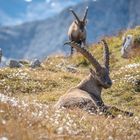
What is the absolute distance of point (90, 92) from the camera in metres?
17.1

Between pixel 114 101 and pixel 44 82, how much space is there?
11.4 ft

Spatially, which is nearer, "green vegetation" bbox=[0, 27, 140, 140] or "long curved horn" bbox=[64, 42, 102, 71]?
"green vegetation" bbox=[0, 27, 140, 140]

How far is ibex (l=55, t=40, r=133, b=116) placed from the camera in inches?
591

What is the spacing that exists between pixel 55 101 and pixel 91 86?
1.87m

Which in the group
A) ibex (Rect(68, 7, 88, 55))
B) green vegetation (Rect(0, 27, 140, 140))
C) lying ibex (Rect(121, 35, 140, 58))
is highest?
ibex (Rect(68, 7, 88, 55))

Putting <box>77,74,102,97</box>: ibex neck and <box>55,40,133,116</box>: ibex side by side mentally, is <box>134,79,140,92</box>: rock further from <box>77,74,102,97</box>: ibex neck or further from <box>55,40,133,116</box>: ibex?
<box>77,74,102,97</box>: ibex neck

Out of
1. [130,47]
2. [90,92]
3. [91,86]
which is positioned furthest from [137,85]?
[130,47]

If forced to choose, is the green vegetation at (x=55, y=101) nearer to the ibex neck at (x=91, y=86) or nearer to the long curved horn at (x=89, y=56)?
the ibex neck at (x=91, y=86)

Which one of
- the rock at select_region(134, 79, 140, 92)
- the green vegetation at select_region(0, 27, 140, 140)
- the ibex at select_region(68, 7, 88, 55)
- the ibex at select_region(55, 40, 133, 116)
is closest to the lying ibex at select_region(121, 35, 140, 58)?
the green vegetation at select_region(0, 27, 140, 140)

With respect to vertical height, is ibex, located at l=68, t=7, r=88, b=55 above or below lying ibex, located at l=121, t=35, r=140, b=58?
above

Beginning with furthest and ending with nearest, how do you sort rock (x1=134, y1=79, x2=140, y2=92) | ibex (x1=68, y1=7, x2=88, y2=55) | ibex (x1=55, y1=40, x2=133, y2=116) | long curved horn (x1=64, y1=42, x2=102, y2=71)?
ibex (x1=68, y1=7, x2=88, y2=55) → rock (x1=134, y1=79, x2=140, y2=92) → long curved horn (x1=64, y1=42, x2=102, y2=71) → ibex (x1=55, y1=40, x2=133, y2=116)

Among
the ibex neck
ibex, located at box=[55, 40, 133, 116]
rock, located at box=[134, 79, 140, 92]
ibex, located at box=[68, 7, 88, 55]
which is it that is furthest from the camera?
ibex, located at box=[68, 7, 88, 55]

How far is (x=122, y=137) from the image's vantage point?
33.0 feet

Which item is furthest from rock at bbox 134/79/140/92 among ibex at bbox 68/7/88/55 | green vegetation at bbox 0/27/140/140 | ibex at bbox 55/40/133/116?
ibex at bbox 68/7/88/55
